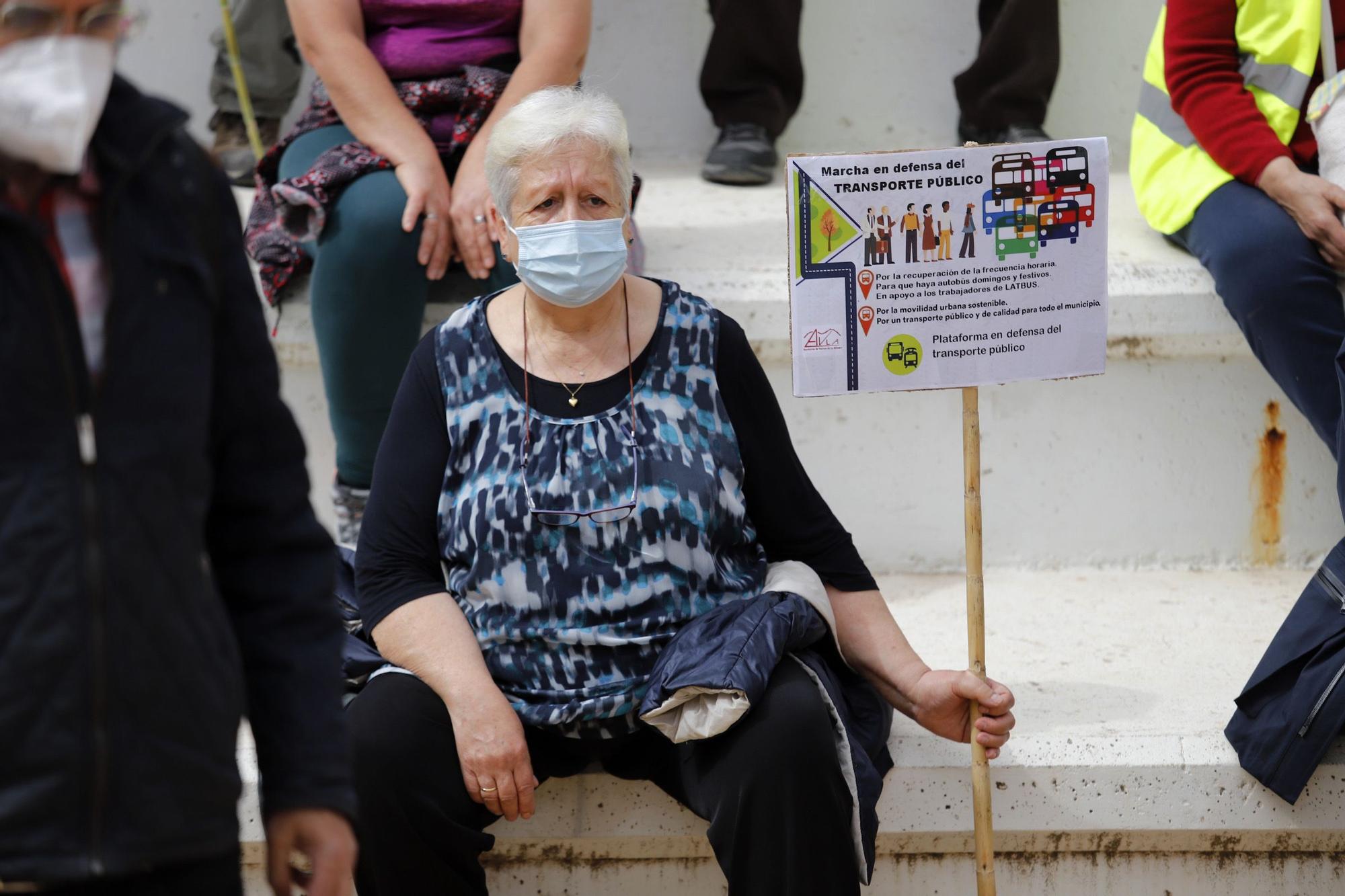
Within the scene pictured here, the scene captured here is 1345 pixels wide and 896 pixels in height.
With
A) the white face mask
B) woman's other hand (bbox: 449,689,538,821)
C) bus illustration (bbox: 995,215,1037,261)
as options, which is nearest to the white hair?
bus illustration (bbox: 995,215,1037,261)

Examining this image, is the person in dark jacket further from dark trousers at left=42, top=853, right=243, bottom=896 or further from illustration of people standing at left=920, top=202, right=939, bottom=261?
illustration of people standing at left=920, top=202, right=939, bottom=261

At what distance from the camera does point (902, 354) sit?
6.28 ft

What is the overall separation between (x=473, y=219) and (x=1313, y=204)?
4.77 feet

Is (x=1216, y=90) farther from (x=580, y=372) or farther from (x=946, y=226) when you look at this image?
(x=580, y=372)

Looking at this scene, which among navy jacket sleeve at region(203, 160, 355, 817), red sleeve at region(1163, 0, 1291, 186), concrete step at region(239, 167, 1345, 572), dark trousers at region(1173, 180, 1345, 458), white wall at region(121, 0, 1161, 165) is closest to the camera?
navy jacket sleeve at region(203, 160, 355, 817)

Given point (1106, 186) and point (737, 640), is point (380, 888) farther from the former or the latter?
point (1106, 186)

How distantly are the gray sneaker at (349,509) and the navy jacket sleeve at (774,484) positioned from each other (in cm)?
80

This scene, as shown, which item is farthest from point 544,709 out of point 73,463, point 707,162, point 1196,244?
point 707,162

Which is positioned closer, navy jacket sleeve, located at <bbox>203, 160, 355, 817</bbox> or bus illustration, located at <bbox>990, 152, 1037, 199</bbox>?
navy jacket sleeve, located at <bbox>203, 160, 355, 817</bbox>

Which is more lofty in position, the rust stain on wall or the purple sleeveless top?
the purple sleeveless top

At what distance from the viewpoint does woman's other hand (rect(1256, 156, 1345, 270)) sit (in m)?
2.50

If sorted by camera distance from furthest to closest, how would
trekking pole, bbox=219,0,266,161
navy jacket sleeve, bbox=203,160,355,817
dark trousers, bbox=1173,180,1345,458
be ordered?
trekking pole, bbox=219,0,266,161 → dark trousers, bbox=1173,180,1345,458 → navy jacket sleeve, bbox=203,160,355,817

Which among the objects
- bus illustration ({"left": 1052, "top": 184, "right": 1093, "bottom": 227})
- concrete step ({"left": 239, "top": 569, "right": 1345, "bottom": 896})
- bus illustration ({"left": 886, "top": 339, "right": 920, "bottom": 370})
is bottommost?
concrete step ({"left": 239, "top": 569, "right": 1345, "bottom": 896})

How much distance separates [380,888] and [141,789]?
95cm
